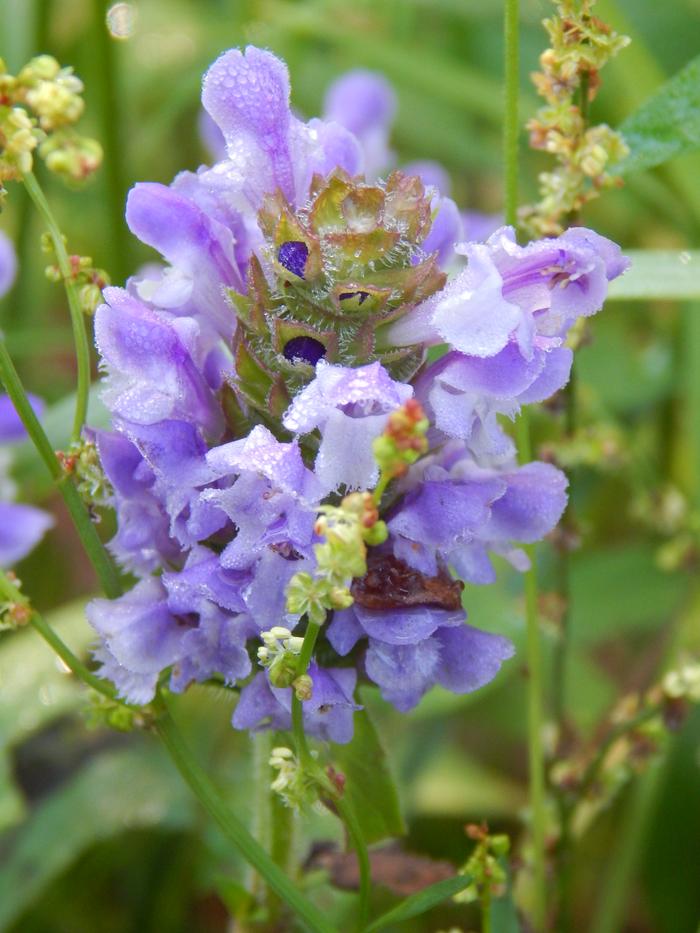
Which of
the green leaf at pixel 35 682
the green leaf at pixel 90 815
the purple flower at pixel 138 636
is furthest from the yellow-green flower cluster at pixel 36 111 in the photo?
the green leaf at pixel 90 815

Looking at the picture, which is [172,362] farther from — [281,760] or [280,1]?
[280,1]

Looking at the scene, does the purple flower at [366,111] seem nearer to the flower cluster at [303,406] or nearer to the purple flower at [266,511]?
the flower cluster at [303,406]

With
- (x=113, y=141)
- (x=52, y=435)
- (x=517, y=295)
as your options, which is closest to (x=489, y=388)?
(x=517, y=295)

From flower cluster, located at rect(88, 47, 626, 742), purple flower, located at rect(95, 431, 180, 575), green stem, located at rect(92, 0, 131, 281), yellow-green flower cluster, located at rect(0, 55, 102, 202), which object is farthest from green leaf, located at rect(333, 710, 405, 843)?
green stem, located at rect(92, 0, 131, 281)

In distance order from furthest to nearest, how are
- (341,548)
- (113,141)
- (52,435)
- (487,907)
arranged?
(113,141) → (52,435) → (487,907) → (341,548)

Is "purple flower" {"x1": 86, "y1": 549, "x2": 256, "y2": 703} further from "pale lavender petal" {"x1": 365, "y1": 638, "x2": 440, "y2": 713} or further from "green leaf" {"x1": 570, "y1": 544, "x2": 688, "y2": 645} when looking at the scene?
"green leaf" {"x1": 570, "y1": 544, "x2": 688, "y2": 645}

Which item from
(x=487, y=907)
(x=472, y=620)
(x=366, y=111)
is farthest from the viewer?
(x=366, y=111)

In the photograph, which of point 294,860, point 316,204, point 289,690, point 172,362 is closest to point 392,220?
point 316,204

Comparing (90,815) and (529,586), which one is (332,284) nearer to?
(529,586)
